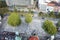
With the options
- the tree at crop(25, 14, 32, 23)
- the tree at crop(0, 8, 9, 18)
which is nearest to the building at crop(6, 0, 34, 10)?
the tree at crop(0, 8, 9, 18)

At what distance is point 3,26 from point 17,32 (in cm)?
25

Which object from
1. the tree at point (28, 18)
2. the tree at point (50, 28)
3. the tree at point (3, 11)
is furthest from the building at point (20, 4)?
the tree at point (50, 28)

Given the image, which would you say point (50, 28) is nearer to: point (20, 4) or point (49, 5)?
point (49, 5)

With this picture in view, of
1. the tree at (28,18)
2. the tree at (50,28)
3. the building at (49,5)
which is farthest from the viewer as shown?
the building at (49,5)

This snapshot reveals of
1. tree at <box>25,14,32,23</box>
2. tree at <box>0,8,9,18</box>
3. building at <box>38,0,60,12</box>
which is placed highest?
building at <box>38,0,60,12</box>

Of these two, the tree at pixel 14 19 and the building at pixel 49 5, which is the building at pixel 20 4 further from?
the tree at pixel 14 19

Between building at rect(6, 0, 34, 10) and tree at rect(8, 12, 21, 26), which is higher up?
building at rect(6, 0, 34, 10)

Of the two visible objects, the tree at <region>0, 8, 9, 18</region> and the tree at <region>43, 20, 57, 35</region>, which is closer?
the tree at <region>43, 20, 57, 35</region>

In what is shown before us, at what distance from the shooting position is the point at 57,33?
98.2 inches

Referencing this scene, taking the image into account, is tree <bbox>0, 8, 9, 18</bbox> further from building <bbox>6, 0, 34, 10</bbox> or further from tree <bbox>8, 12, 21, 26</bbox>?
tree <bbox>8, 12, 21, 26</bbox>

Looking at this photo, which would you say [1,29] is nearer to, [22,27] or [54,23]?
[22,27]

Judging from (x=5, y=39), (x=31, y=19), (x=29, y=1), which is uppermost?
(x=29, y=1)

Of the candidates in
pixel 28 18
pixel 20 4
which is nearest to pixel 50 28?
pixel 28 18

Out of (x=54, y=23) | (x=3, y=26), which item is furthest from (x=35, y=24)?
(x=3, y=26)
